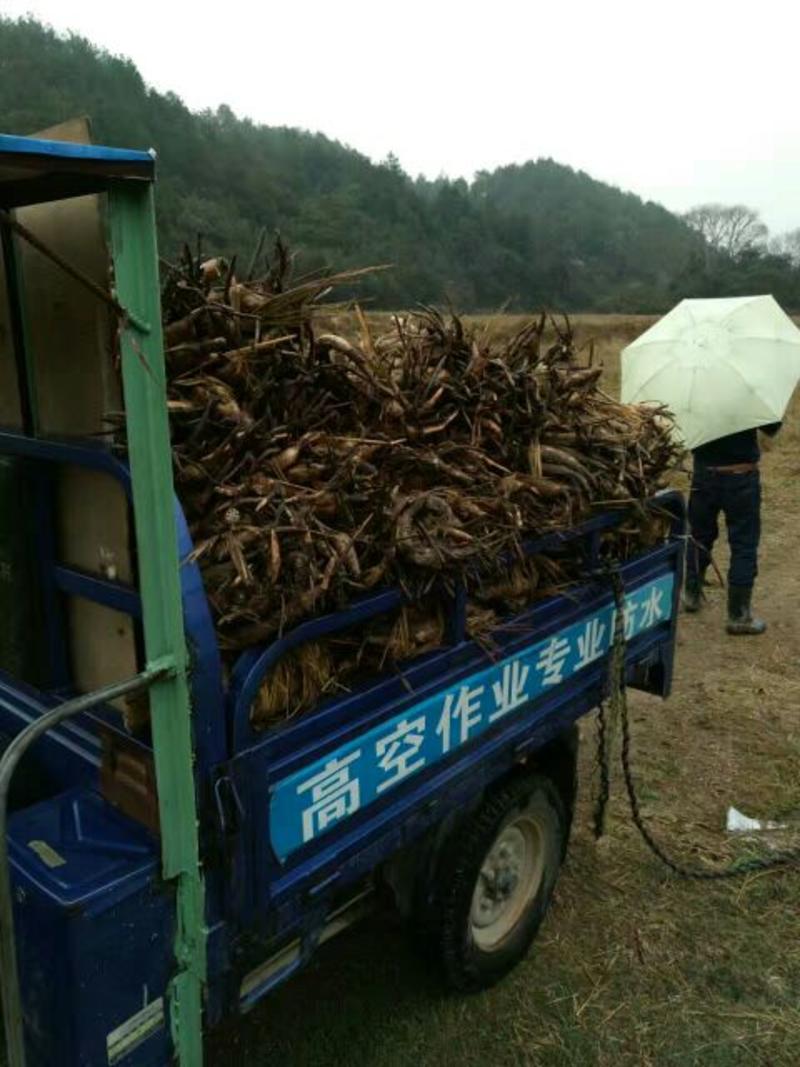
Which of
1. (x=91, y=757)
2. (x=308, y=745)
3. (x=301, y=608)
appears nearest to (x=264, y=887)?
(x=308, y=745)

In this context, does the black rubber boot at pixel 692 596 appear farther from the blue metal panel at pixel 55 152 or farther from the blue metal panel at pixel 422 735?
the blue metal panel at pixel 55 152

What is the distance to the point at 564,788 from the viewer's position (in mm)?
3111

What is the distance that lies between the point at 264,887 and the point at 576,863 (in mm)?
2078

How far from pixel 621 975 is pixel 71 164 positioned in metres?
3.00

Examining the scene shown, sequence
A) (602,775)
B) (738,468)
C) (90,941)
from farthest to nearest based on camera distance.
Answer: (738,468), (602,775), (90,941)

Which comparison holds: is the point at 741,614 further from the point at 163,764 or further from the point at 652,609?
the point at 163,764

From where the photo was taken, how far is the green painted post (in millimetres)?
1471

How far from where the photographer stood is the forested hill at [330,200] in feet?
149

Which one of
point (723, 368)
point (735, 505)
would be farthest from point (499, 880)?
point (735, 505)

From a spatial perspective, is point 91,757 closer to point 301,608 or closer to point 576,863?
point 301,608

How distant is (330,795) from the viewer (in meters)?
2.00

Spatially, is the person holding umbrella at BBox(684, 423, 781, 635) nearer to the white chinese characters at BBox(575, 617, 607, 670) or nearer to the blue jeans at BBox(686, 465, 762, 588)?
the blue jeans at BBox(686, 465, 762, 588)

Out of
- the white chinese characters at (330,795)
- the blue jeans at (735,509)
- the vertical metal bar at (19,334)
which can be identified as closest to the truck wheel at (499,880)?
the white chinese characters at (330,795)

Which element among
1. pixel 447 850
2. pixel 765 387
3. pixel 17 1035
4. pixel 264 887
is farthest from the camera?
pixel 765 387
